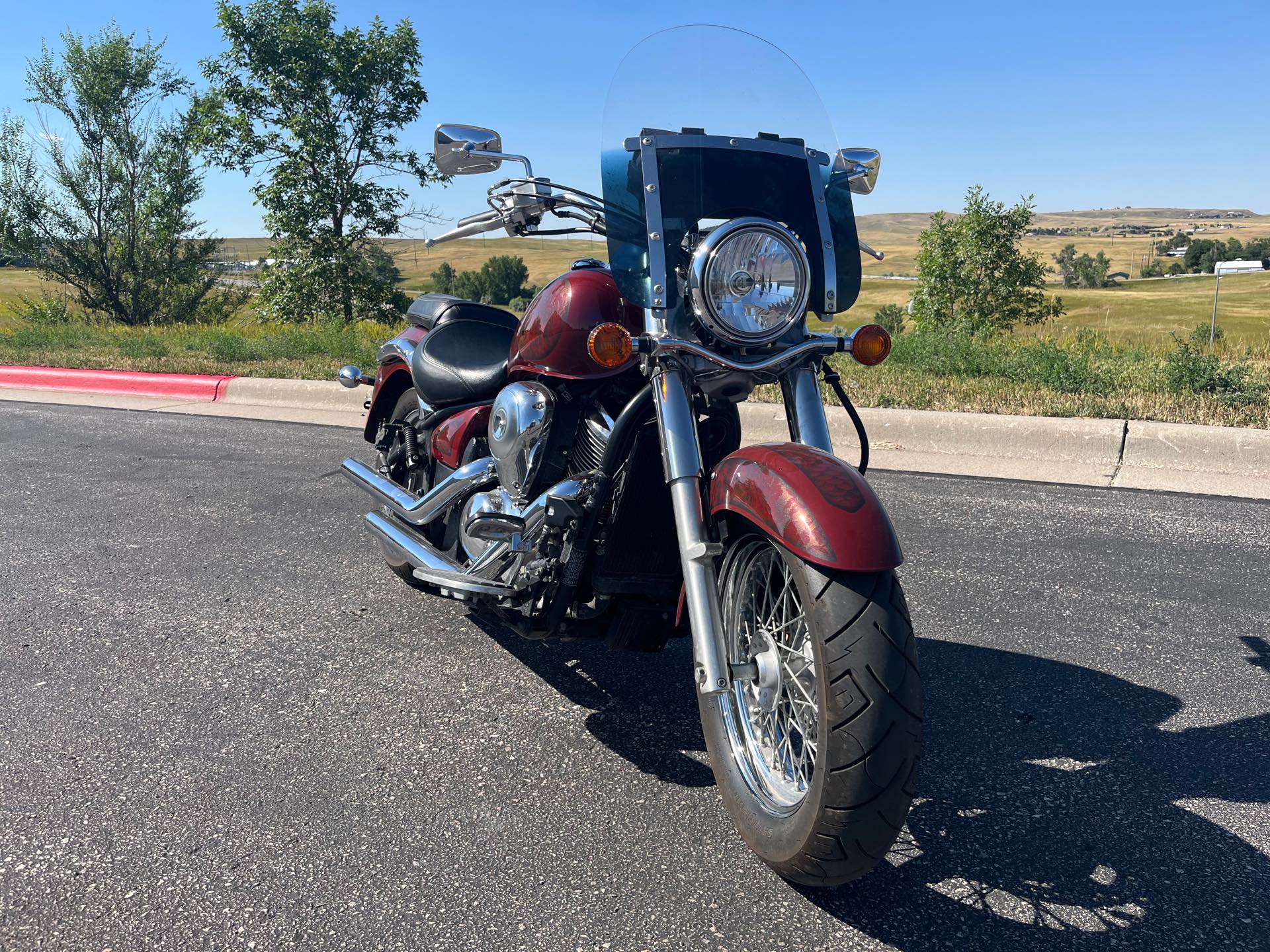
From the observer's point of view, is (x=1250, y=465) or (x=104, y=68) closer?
(x=1250, y=465)

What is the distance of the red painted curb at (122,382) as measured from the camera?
32.8ft

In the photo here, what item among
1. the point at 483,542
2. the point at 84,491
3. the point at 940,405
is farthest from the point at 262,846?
the point at 940,405

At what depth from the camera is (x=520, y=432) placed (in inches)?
125

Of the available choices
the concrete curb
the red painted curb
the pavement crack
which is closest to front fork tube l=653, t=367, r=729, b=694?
the pavement crack

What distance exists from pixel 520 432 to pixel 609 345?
68 centimetres

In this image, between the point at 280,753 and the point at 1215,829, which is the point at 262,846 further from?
the point at 1215,829

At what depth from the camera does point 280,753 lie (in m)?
3.08

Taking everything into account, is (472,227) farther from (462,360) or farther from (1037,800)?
(1037,800)

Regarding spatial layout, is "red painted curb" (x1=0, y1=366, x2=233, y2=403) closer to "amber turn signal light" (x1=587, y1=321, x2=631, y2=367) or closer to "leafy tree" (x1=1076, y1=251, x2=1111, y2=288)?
"amber turn signal light" (x1=587, y1=321, x2=631, y2=367)

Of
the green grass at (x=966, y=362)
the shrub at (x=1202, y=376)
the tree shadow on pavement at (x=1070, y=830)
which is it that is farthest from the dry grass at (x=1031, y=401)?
the tree shadow on pavement at (x=1070, y=830)

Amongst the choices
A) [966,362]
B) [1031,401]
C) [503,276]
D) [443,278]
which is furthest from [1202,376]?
[503,276]

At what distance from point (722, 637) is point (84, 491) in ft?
17.1

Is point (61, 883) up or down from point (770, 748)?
down

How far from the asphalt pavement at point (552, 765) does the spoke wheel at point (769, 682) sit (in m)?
0.22
